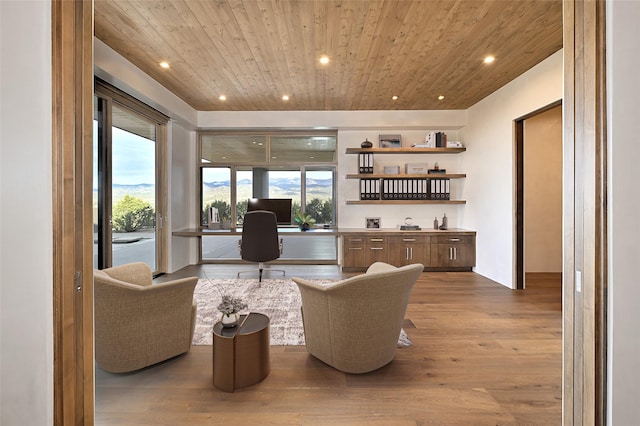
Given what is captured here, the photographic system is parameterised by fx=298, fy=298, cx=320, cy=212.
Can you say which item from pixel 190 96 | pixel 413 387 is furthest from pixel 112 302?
pixel 190 96

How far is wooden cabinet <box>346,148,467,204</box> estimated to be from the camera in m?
5.26

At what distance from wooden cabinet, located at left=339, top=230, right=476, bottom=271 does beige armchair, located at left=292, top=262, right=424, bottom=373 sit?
292 centimetres

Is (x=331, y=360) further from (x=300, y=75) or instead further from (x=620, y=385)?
(x=300, y=75)

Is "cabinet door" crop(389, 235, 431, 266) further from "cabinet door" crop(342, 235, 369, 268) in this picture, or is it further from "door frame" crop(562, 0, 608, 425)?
"door frame" crop(562, 0, 608, 425)

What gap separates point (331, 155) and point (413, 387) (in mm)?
4461

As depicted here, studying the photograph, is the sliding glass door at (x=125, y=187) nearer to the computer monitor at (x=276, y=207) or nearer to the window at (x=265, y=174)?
the window at (x=265, y=174)

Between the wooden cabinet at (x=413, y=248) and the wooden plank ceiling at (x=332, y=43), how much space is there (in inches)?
87.7

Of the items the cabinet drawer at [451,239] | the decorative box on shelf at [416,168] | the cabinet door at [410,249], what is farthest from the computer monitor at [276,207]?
the cabinet drawer at [451,239]

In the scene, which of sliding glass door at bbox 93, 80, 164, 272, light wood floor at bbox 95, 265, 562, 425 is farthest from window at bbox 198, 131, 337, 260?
light wood floor at bbox 95, 265, 562, 425

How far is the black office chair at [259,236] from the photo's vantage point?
4.22 meters

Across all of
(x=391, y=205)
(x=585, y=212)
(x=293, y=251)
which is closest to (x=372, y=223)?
(x=391, y=205)

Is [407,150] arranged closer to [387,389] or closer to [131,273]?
[387,389]

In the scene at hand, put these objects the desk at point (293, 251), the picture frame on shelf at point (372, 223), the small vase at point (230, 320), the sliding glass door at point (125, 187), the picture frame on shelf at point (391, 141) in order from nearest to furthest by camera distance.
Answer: the small vase at point (230, 320)
the sliding glass door at point (125, 187)
the picture frame on shelf at point (391, 141)
the picture frame on shelf at point (372, 223)
the desk at point (293, 251)

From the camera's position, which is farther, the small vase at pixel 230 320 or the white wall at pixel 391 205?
the white wall at pixel 391 205
